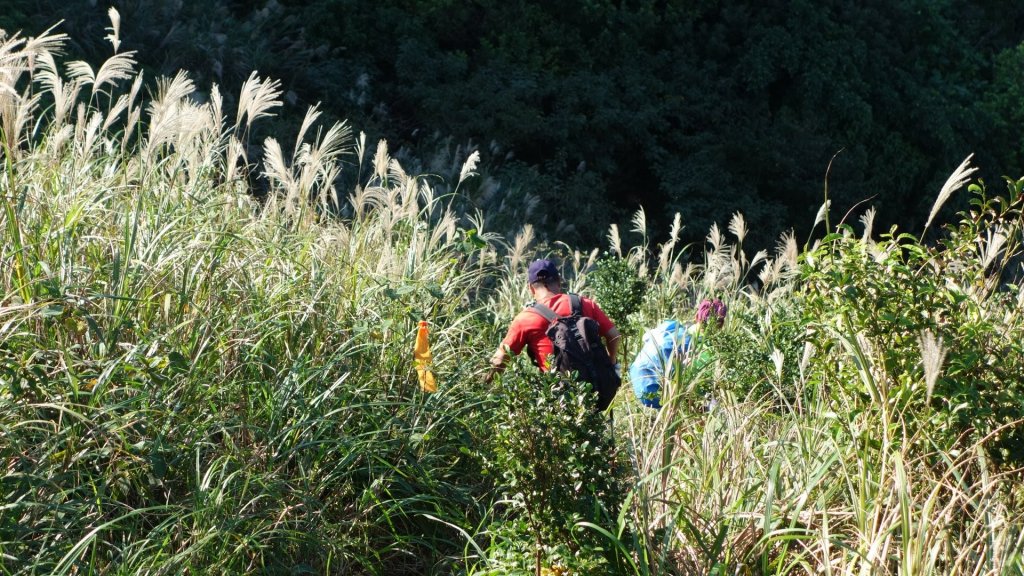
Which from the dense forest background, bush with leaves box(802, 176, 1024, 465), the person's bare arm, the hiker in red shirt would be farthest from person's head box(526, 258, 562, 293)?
the dense forest background

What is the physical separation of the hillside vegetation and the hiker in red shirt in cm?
39

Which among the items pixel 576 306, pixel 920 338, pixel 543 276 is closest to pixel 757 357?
pixel 576 306

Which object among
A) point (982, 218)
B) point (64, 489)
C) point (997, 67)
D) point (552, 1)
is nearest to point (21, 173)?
point (64, 489)

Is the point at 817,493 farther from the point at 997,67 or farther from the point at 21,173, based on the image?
the point at 997,67

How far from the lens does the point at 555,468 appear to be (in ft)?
11.9

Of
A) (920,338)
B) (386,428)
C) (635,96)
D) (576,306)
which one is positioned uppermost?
(920,338)

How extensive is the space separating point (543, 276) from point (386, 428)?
1532mm

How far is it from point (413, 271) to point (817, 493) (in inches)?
91.1

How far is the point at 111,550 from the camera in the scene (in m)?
3.45

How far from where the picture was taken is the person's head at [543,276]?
5.38 metres

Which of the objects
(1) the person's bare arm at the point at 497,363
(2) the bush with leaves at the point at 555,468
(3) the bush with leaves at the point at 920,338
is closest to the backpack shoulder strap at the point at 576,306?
(1) the person's bare arm at the point at 497,363

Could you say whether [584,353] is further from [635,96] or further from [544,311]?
[635,96]

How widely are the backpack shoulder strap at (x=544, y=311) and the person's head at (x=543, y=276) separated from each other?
18 centimetres

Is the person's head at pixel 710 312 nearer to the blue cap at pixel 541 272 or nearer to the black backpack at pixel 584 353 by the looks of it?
the blue cap at pixel 541 272
